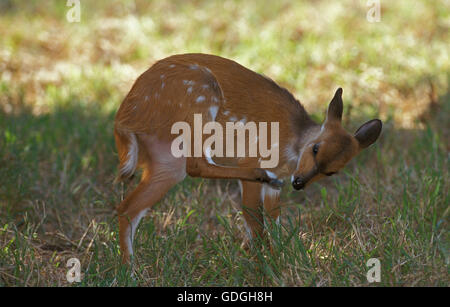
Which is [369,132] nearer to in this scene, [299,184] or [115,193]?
[299,184]

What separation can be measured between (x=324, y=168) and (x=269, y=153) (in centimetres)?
A: 52

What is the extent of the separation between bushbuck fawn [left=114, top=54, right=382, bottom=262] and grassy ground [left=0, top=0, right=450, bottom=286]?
1.19ft

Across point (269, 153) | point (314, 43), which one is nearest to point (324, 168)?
point (269, 153)

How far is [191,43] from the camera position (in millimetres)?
9812

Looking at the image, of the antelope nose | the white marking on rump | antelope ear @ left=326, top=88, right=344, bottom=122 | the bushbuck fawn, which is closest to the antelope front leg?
the bushbuck fawn

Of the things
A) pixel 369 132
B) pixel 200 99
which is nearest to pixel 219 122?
pixel 200 99

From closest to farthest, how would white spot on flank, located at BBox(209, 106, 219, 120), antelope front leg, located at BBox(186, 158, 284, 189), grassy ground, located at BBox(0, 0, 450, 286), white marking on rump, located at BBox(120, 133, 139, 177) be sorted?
1. grassy ground, located at BBox(0, 0, 450, 286)
2. antelope front leg, located at BBox(186, 158, 284, 189)
3. white spot on flank, located at BBox(209, 106, 219, 120)
4. white marking on rump, located at BBox(120, 133, 139, 177)

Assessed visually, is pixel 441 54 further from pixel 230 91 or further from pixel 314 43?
pixel 230 91

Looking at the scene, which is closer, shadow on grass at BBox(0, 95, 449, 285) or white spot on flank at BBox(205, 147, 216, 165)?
white spot on flank at BBox(205, 147, 216, 165)

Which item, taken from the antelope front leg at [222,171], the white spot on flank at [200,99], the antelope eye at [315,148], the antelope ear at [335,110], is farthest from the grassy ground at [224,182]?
the white spot on flank at [200,99]

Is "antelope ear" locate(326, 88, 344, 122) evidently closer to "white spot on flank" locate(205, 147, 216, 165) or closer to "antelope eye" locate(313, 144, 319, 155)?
"antelope eye" locate(313, 144, 319, 155)

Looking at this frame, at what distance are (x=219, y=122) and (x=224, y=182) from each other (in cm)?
179

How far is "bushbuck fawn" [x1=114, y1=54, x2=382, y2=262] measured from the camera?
4.64 metres

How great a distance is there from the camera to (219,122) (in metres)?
4.87
